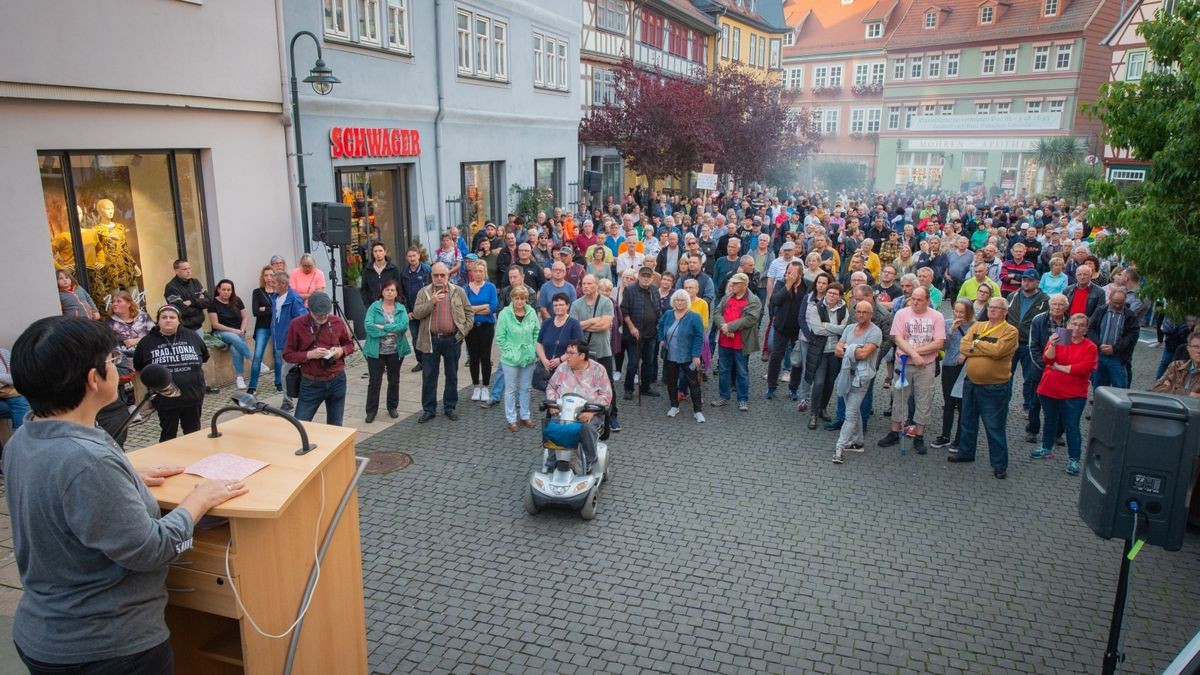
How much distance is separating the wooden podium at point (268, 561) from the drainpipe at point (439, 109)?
14369mm

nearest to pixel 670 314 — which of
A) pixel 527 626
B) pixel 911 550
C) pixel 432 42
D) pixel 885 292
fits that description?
pixel 885 292

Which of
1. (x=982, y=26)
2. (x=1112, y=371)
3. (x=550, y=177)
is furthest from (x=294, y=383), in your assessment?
(x=982, y=26)

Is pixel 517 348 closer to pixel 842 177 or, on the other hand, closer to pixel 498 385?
pixel 498 385

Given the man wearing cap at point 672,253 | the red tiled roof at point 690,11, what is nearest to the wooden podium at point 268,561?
the man wearing cap at point 672,253

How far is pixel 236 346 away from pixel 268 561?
338 inches

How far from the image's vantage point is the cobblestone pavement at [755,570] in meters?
5.28

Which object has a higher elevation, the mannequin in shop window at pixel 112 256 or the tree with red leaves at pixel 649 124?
the tree with red leaves at pixel 649 124

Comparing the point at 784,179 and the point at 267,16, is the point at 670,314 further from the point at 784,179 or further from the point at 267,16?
the point at 784,179

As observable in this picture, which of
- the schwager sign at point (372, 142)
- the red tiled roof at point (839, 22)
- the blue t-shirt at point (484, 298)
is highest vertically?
the red tiled roof at point (839, 22)

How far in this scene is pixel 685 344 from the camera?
397 inches

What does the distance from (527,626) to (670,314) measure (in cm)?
555

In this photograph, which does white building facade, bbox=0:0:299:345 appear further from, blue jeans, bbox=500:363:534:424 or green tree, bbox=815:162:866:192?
green tree, bbox=815:162:866:192

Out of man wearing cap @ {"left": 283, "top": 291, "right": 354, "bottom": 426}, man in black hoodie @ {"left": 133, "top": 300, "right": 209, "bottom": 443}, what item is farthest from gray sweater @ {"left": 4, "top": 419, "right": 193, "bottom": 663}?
man wearing cap @ {"left": 283, "top": 291, "right": 354, "bottom": 426}

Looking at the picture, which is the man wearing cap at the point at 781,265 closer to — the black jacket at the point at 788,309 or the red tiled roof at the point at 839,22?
the black jacket at the point at 788,309
